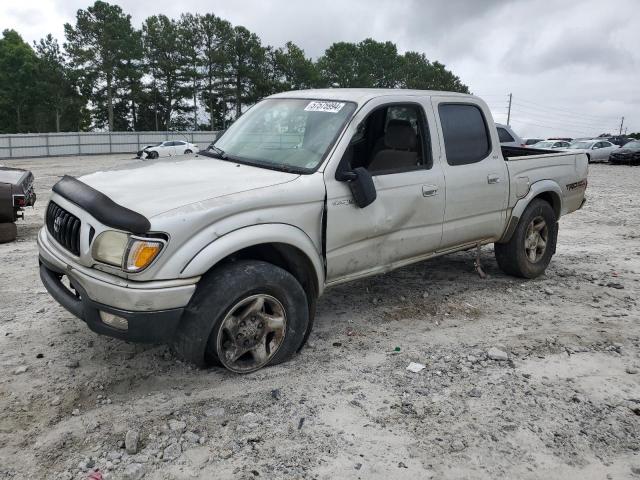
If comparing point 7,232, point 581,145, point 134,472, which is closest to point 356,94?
point 134,472

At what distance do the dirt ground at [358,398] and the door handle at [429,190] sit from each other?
44.0 inches

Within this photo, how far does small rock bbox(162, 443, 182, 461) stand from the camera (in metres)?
2.93

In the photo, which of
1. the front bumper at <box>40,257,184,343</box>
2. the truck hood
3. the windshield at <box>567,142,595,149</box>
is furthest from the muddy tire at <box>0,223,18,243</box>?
the windshield at <box>567,142,595,149</box>

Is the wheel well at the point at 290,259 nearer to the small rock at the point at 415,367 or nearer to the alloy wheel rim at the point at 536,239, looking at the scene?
the small rock at the point at 415,367

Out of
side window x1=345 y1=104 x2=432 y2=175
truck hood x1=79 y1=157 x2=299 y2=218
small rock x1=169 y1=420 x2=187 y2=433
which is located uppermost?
side window x1=345 y1=104 x2=432 y2=175

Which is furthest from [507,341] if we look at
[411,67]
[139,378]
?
[411,67]

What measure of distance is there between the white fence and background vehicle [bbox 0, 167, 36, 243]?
105 ft

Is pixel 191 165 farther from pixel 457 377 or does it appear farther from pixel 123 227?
pixel 457 377

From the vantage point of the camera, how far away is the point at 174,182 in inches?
147

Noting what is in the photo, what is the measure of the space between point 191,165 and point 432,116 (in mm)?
2058

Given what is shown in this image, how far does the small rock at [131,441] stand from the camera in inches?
116

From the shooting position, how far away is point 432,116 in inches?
188

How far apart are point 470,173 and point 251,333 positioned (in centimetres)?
253

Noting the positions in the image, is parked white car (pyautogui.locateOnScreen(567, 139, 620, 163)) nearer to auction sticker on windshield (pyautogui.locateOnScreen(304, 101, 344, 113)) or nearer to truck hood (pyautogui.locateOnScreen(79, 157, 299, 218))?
auction sticker on windshield (pyautogui.locateOnScreen(304, 101, 344, 113))
